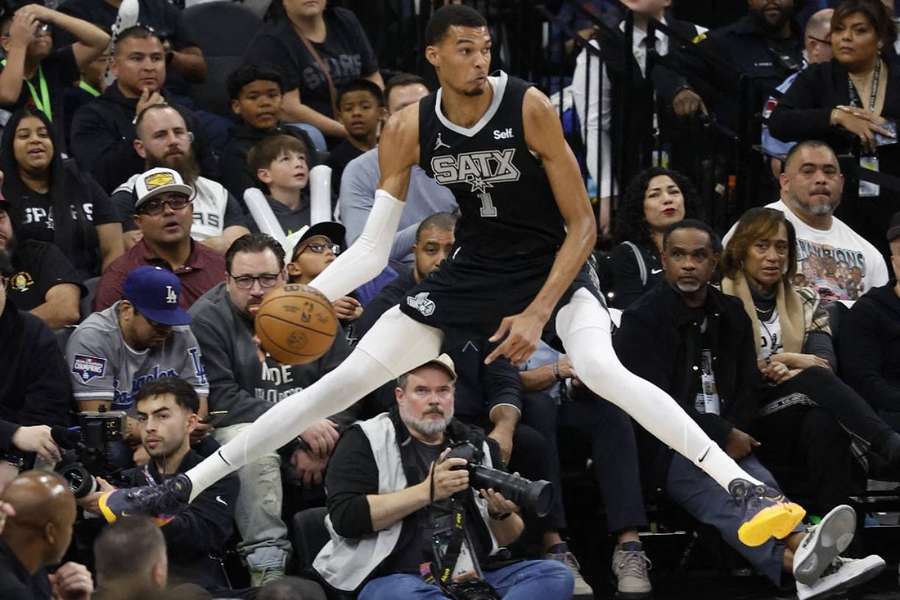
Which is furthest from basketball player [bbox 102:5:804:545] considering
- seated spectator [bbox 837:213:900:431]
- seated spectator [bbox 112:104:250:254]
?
seated spectator [bbox 112:104:250:254]

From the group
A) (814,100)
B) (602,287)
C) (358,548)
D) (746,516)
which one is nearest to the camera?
(746,516)

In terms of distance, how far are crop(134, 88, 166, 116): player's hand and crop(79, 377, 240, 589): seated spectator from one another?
2.71 m

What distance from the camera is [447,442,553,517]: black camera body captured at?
7.03 metres

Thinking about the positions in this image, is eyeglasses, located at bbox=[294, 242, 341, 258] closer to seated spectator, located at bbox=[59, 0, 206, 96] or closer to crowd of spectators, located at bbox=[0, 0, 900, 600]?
crowd of spectators, located at bbox=[0, 0, 900, 600]

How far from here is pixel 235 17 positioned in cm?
1158

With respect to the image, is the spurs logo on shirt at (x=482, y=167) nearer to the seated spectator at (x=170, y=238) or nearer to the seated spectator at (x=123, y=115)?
the seated spectator at (x=170, y=238)

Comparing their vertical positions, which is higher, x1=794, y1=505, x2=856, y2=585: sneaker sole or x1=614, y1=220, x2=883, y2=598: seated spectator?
x1=614, y1=220, x2=883, y2=598: seated spectator

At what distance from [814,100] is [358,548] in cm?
425

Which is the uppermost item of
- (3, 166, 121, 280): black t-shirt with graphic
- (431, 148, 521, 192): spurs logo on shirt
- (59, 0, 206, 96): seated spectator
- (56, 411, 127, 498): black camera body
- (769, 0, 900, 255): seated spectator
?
(59, 0, 206, 96): seated spectator

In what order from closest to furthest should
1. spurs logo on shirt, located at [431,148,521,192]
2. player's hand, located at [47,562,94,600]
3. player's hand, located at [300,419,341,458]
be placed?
player's hand, located at [47,562,94,600] → spurs logo on shirt, located at [431,148,521,192] → player's hand, located at [300,419,341,458]

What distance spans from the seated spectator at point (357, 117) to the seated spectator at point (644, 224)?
5.73 ft

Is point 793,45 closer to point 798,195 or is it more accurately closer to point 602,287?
point 798,195

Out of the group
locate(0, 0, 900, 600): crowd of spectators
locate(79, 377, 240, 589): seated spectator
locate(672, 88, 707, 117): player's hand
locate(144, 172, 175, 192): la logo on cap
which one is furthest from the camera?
locate(672, 88, 707, 117): player's hand

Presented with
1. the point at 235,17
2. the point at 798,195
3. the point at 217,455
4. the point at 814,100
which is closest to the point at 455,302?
the point at 217,455
